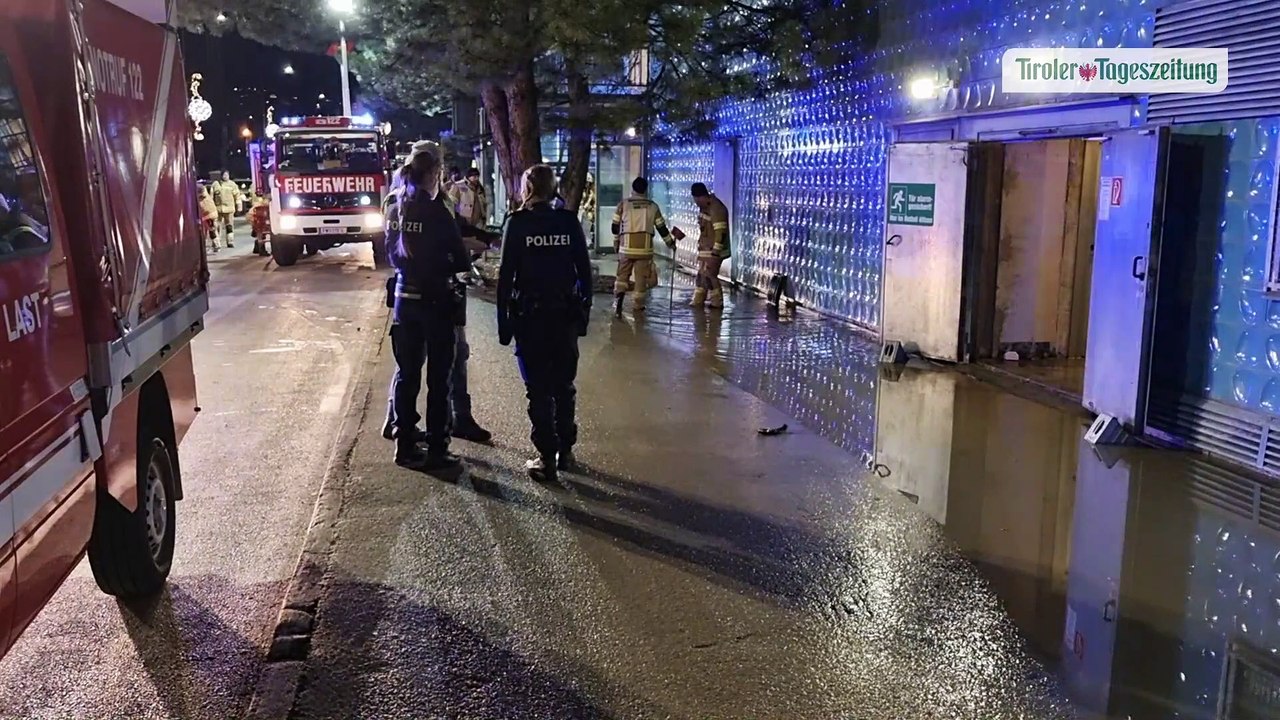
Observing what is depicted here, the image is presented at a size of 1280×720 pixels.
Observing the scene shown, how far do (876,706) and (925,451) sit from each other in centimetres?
369

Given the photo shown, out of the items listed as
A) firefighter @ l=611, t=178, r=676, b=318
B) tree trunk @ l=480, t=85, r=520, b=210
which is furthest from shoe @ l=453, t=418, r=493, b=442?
tree trunk @ l=480, t=85, r=520, b=210

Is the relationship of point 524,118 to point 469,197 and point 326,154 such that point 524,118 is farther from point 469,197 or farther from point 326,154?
point 326,154

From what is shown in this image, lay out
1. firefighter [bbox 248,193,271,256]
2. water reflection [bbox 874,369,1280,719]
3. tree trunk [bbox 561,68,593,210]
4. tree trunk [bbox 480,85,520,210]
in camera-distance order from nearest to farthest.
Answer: water reflection [bbox 874,369,1280,719] < tree trunk [bbox 561,68,593,210] < tree trunk [bbox 480,85,520,210] < firefighter [bbox 248,193,271,256]

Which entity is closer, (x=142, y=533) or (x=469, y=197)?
(x=142, y=533)

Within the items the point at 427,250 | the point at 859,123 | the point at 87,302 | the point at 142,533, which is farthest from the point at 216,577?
the point at 859,123

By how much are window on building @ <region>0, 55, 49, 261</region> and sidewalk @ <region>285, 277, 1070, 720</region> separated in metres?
1.88

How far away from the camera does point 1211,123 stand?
690cm

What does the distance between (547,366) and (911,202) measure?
520cm

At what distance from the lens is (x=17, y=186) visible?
126 inches

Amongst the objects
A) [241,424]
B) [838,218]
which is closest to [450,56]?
[838,218]

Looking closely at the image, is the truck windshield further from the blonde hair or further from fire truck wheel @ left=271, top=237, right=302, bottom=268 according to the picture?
the blonde hair

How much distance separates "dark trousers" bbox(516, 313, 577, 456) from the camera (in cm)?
626

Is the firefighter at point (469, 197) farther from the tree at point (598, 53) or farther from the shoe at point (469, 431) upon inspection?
the shoe at point (469, 431)

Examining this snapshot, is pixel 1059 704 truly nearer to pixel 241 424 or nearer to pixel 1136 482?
pixel 1136 482
